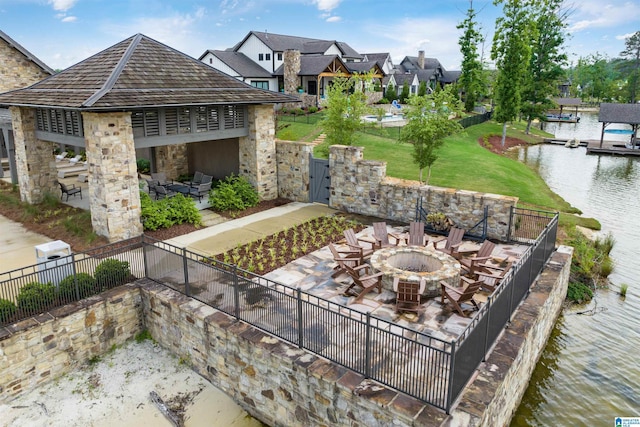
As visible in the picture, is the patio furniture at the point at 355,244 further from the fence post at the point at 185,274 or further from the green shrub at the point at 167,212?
the green shrub at the point at 167,212

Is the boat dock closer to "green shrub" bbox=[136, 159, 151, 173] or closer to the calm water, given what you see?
the calm water

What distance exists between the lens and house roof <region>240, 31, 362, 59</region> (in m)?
52.2

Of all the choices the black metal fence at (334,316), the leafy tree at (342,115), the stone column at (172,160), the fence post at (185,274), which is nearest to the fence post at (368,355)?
the black metal fence at (334,316)

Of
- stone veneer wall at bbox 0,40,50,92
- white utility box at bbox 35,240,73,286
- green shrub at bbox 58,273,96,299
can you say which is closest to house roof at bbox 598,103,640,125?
stone veneer wall at bbox 0,40,50,92

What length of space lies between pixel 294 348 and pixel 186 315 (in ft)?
9.26

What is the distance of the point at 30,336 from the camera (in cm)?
888

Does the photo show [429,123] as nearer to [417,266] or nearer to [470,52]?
[417,266]

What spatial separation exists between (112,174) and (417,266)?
29.7 ft

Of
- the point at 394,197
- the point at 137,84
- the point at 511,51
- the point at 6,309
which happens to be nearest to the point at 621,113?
the point at 511,51

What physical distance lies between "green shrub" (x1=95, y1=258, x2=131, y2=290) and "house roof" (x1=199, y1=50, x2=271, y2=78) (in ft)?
131

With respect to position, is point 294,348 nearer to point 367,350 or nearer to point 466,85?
point 367,350

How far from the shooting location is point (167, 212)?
1503 cm

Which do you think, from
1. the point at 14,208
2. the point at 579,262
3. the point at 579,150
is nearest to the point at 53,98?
the point at 14,208

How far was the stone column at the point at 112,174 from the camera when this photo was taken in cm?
1301
